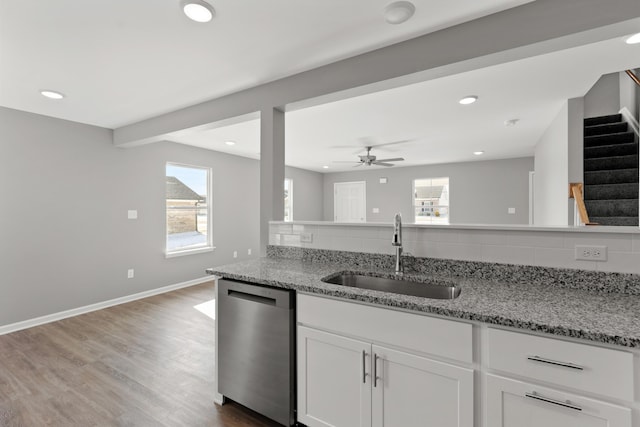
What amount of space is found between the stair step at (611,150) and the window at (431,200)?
130 inches

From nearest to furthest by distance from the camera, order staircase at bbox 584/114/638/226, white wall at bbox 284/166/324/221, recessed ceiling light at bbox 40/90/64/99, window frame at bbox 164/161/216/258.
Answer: recessed ceiling light at bbox 40/90/64/99, staircase at bbox 584/114/638/226, window frame at bbox 164/161/216/258, white wall at bbox 284/166/324/221

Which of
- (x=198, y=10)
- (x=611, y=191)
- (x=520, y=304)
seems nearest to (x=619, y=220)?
(x=611, y=191)

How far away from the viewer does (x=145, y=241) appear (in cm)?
442

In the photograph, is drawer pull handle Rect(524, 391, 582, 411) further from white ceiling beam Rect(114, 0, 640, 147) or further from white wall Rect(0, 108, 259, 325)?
white wall Rect(0, 108, 259, 325)

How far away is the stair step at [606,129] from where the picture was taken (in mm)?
3822

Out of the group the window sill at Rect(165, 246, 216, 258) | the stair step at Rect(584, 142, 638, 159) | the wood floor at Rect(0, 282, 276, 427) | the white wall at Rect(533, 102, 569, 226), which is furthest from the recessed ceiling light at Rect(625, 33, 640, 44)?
the window sill at Rect(165, 246, 216, 258)

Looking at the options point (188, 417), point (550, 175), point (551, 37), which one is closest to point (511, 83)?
point (551, 37)

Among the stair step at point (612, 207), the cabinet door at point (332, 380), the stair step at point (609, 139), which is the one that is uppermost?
the stair step at point (609, 139)

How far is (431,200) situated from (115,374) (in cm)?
680

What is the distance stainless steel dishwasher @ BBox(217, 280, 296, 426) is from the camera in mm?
1641

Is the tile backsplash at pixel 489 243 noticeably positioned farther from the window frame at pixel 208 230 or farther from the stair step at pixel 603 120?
the stair step at pixel 603 120

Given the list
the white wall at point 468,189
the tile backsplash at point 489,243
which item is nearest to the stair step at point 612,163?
the white wall at point 468,189

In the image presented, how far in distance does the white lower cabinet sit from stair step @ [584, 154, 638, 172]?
395 cm

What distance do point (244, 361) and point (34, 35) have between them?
96.4 inches
